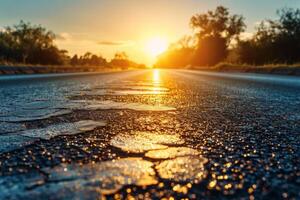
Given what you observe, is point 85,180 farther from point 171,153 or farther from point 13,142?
point 13,142

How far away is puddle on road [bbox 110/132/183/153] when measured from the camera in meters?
2.10

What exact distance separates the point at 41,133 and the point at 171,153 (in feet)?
3.59

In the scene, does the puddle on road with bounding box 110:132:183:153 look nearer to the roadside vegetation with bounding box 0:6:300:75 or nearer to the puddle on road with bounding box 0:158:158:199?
the puddle on road with bounding box 0:158:158:199

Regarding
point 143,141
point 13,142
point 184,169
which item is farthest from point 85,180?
point 13,142

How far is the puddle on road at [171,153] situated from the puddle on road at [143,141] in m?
0.07

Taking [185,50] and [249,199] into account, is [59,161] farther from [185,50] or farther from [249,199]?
[185,50]

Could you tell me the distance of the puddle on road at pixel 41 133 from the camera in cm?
219

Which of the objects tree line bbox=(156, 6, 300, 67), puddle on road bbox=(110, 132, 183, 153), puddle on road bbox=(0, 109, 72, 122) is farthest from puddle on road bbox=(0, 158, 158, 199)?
tree line bbox=(156, 6, 300, 67)

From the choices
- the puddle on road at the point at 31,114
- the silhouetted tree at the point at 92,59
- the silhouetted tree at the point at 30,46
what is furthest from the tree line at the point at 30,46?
the puddle on road at the point at 31,114

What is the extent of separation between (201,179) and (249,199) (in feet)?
0.89

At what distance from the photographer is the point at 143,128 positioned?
2848 millimetres

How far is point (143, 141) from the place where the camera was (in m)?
2.30

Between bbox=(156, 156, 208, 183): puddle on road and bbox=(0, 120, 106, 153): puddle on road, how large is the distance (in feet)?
3.16

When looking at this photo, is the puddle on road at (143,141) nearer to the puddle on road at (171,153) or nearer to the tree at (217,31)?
the puddle on road at (171,153)
